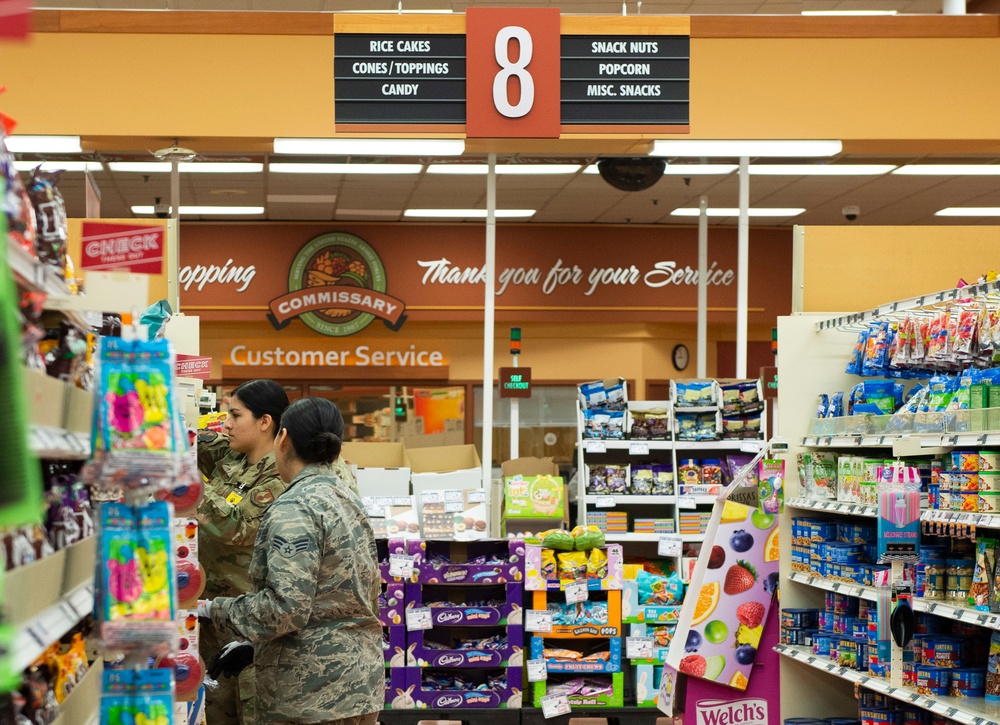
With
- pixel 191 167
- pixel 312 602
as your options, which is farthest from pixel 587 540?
pixel 191 167

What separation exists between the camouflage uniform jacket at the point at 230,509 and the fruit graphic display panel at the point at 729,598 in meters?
2.11

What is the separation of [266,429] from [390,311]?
27.4 feet

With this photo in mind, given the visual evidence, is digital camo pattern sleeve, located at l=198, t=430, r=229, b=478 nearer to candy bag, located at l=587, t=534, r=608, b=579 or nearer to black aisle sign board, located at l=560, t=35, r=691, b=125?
candy bag, located at l=587, t=534, r=608, b=579

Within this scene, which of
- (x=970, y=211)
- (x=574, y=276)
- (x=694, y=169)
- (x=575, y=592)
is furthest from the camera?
(x=574, y=276)

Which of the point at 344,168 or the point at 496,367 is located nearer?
the point at 344,168

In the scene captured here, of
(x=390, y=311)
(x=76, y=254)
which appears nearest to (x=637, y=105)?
→ (x=76, y=254)

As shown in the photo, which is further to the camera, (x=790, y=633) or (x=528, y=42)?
(x=528, y=42)

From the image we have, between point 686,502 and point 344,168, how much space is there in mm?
4629

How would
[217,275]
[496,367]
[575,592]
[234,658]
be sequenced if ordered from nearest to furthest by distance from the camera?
[234,658]
[575,592]
[217,275]
[496,367]

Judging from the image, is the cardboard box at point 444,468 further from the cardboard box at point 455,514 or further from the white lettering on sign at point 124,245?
the white lettering on sign at point 124,245

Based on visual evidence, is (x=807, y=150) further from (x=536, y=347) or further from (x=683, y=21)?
(x=536, y=347)

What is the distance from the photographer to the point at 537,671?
20.7ft

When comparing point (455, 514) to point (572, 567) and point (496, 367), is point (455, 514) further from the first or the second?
point (496, 367)

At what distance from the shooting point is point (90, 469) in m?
1.92
